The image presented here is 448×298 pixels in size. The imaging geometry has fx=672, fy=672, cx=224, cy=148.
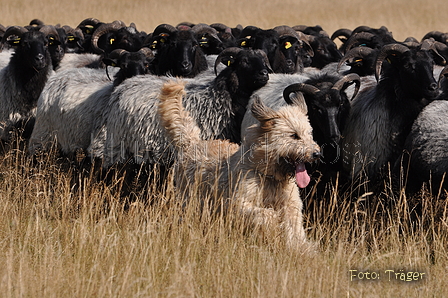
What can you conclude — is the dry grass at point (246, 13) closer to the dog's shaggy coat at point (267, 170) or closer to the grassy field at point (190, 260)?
the dog's shaggy coat at point (267, 170)

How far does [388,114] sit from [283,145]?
8.37 feet

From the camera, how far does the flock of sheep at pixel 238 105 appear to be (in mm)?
7102

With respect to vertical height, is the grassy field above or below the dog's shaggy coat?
below

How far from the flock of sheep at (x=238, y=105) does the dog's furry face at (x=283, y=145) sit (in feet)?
2.49

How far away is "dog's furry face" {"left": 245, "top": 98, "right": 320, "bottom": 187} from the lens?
5230mm

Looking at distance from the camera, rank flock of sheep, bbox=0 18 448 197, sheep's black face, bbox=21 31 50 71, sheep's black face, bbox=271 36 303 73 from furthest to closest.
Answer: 1. sheep's black face, bbox=271 36 303 73
2. sheep's black face, bbox=21 31 50 71
3. flock of sheep, bbox=0 18 448 197

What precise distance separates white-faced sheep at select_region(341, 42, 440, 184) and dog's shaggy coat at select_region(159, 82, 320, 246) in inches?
72.7

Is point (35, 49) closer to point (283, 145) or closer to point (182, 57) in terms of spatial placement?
point (182, 57)

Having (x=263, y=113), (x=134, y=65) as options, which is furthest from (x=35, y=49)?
(x=263, y=113)

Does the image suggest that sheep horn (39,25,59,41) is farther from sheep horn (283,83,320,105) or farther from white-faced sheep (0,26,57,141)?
sheep horn (283,83,320,105)

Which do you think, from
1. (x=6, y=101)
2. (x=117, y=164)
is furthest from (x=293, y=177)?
(x=6, y=101)

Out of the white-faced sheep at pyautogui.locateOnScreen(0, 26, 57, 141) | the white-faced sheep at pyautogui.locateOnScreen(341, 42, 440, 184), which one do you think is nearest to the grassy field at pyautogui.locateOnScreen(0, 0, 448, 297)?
the white-faced sheep at pyautogui.locateOnScreen(341, 42, 440, 184)

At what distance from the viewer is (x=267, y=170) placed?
5441 mm

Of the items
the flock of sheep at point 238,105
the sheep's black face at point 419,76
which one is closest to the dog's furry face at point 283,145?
the flock of sheep at point 238,105
